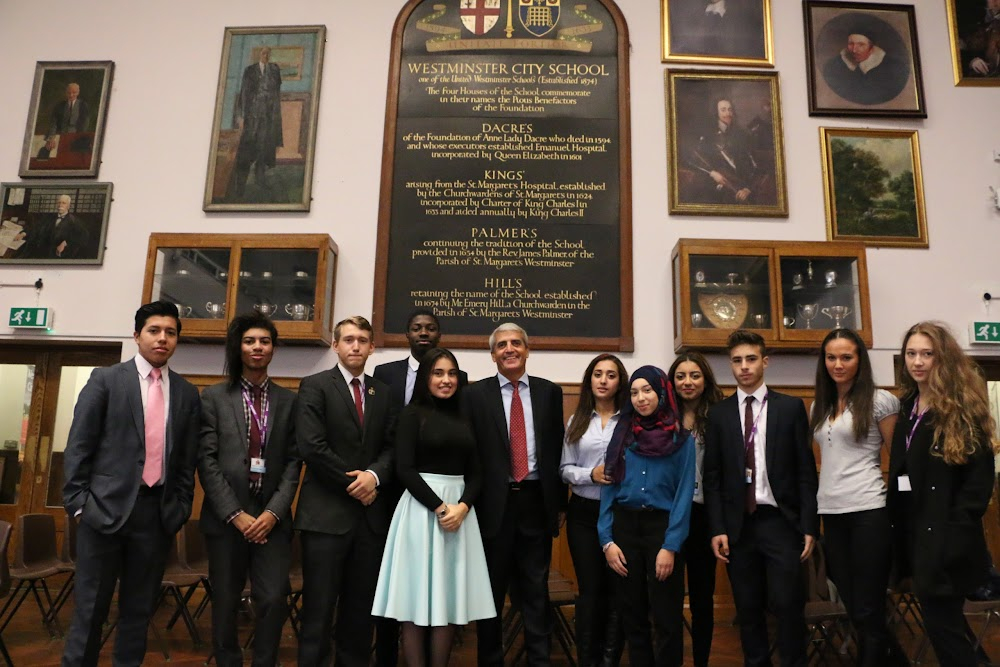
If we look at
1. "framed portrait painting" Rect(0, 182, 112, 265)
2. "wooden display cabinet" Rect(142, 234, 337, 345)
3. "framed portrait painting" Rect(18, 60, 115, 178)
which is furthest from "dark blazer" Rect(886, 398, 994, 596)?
"framed portrait painting" Rect(18, 60, 115, 178)

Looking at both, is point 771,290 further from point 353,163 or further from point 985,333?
point 353,163

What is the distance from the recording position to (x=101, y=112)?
5.62 m

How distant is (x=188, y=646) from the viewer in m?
3.81

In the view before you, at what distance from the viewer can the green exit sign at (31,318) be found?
5246mm

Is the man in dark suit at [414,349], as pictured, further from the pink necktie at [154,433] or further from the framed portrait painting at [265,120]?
the framed portrait painting at [265,120]

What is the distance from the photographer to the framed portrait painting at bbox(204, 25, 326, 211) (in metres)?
5.39

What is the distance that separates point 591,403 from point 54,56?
17.5 ft

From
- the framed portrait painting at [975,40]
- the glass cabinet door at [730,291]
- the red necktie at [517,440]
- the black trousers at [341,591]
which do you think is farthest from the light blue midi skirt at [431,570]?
the framed portrait painting at [975,40]

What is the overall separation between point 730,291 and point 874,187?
4.91ft

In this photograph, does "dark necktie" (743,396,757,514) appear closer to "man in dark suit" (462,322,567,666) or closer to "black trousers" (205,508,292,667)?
"man in dark suit" (462,322,567,666)

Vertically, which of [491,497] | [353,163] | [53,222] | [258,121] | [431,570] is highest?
[258,121]

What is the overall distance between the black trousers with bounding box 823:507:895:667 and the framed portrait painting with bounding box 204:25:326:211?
417 cm

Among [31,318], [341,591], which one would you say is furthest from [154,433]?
[31,318]

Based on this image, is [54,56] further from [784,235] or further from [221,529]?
[784,235]
